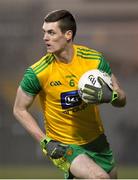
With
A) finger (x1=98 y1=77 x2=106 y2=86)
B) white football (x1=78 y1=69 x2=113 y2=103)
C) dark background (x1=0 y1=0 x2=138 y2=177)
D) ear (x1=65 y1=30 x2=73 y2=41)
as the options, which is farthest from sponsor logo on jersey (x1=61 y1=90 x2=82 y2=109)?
dark background (x1=0 y1=0 x2=138 y2=177)

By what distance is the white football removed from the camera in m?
4.75

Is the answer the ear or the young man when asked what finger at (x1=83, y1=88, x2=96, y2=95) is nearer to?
the young man

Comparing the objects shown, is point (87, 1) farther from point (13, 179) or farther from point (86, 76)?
point (86, 76)

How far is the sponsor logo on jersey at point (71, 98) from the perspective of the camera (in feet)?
16.3

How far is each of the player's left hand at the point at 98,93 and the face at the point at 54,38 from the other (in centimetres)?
38

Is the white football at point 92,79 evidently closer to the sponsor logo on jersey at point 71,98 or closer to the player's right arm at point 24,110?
the sponsor logo on jersey at point 71,98

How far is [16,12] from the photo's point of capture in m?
7.74

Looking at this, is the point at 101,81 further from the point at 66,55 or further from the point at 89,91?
the point at 66,55

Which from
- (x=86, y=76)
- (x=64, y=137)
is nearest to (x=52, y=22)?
(x=86, y=76)

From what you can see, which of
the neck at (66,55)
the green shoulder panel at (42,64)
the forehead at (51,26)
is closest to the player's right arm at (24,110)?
the green shoulder panel at (42,64)

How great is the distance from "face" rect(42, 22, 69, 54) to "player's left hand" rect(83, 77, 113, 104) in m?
0.38

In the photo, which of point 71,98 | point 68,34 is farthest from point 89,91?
point 68,34

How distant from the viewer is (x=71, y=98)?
4953 millimetres

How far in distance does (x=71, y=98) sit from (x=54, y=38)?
407mm
